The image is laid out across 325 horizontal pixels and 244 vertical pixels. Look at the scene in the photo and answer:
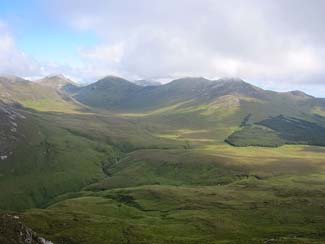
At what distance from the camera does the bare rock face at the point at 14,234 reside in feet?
277

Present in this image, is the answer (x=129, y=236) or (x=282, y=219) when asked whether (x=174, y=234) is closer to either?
(x=129, y=236)

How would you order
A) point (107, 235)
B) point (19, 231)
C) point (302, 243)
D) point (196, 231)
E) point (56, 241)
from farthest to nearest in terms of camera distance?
point (196, 231) → point (107, 235) → point (56, 241) → point (302, 243) → point (19, 231)

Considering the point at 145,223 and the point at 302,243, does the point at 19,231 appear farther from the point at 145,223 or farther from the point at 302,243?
the point at 145,223

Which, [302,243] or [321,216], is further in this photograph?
[321,216]

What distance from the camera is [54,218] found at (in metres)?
178

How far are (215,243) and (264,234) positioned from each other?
26.5m

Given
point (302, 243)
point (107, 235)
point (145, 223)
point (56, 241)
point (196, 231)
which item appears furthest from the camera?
point (145, 223)

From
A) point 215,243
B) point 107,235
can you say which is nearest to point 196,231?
point 215,243

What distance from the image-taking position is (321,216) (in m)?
192

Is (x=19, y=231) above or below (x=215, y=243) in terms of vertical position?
above

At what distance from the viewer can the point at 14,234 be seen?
86.6m

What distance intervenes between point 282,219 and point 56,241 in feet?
306

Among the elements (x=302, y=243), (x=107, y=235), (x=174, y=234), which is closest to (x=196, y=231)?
(x=174, y=234)

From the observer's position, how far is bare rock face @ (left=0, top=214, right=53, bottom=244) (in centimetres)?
8450
